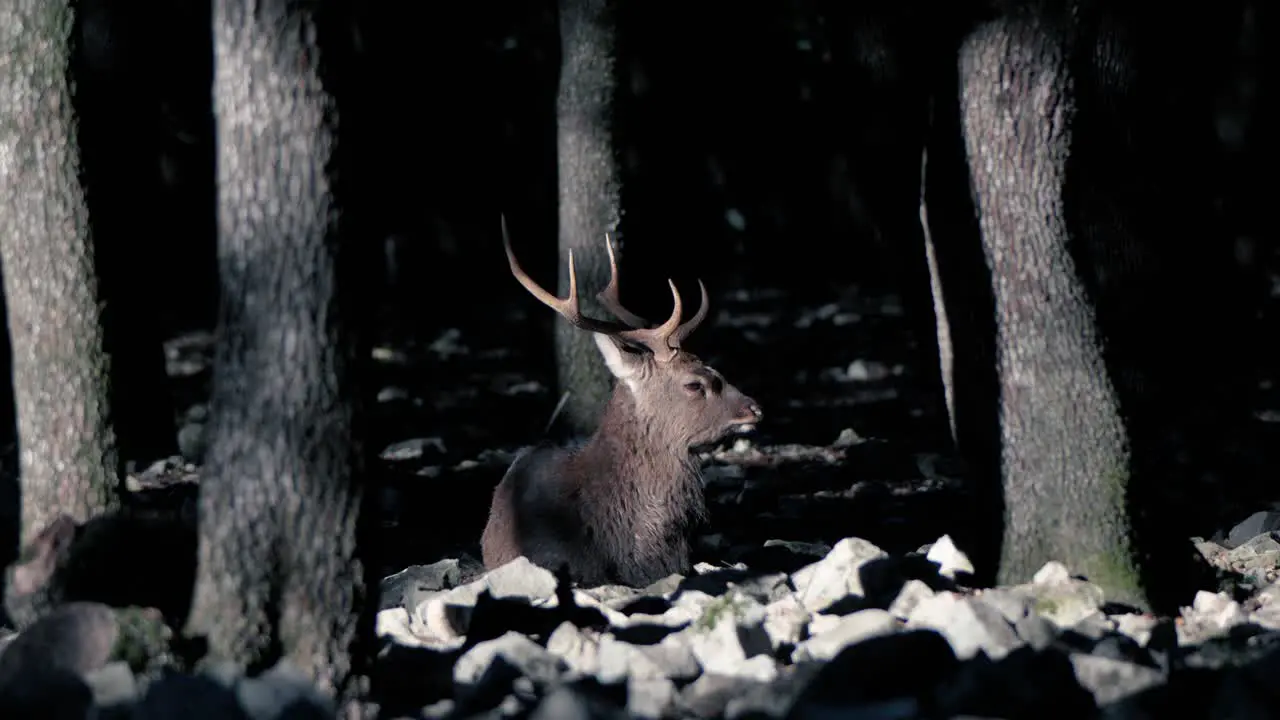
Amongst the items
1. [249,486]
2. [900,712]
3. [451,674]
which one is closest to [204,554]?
[249,486]

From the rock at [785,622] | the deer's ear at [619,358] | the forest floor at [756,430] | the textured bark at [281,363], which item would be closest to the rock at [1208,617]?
the rock at [785,622]

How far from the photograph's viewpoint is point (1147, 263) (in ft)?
30.7

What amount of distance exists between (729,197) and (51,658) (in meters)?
19.2

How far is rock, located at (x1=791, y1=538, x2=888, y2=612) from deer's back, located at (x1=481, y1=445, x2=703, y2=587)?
3.19 feet

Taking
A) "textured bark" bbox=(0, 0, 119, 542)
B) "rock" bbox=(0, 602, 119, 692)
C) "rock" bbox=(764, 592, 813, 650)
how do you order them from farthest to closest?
"textured bark" bbox=(0, 0, 119, 542)
"rock" bbox=(764, 592, 813, 650)
"rock" bbox=(0, 602, 119, 692)

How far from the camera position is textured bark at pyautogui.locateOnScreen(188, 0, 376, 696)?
4980mm

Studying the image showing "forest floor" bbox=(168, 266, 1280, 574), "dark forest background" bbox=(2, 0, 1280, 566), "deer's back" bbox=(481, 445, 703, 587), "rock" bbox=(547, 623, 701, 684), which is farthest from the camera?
"dark forest background" bbox=(2, 0, 1280, 566)

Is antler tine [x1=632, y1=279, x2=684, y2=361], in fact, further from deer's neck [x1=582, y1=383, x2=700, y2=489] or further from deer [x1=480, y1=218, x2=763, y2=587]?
deer's neck [x1=582, y1=383, x2=700, y2=489]

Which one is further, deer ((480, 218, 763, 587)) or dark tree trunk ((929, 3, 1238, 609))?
deer ((480, 218, 763, 587))

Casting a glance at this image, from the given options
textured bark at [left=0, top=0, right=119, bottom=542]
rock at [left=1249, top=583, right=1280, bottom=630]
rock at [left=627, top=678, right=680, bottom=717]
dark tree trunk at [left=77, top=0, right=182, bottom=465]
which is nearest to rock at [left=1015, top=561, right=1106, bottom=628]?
rock at [left=1249, top=583, right=1280, bottom=630]

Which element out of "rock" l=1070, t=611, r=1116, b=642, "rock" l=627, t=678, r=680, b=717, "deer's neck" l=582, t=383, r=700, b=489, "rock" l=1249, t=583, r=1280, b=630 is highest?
"deer's neck" l=582, t=383, r=700, b=489

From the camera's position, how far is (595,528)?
7.35 meters

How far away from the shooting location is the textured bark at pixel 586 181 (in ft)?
31.2

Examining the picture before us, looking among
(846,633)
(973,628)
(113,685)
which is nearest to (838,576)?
(846,633)
